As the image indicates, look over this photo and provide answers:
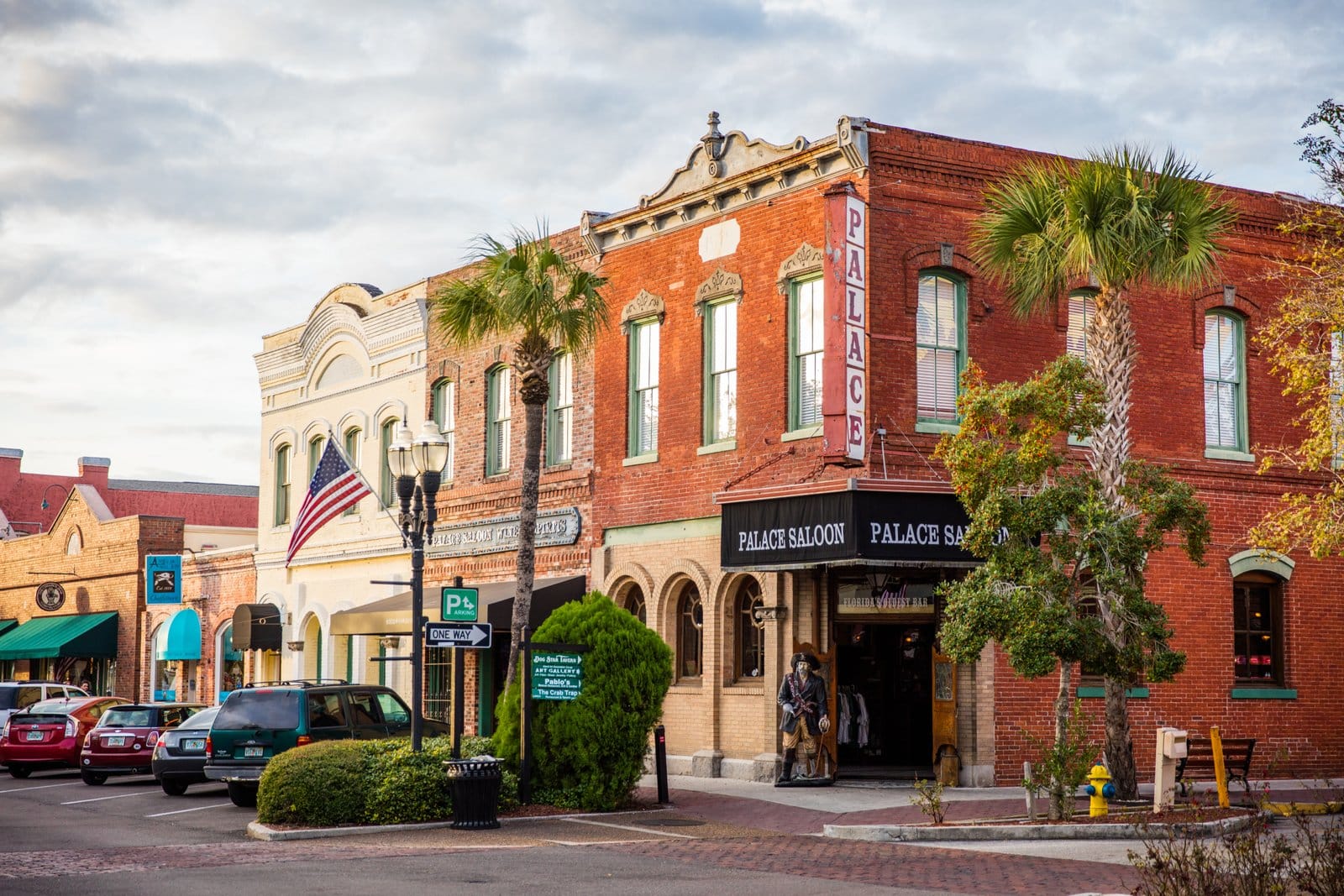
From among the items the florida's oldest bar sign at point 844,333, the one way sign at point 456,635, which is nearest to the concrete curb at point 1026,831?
the one way sign at point 456,635

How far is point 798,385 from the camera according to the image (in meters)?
23.1

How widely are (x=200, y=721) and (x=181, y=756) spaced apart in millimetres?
739

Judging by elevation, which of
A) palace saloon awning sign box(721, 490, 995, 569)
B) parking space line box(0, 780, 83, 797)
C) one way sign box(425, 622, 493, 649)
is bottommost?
parking space line box(0, 780, 83, 797)

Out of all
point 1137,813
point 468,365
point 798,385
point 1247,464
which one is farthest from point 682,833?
point 468,365

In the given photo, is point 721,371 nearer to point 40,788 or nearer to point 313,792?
point 313,792

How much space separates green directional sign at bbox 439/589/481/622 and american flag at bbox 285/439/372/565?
8.11 m

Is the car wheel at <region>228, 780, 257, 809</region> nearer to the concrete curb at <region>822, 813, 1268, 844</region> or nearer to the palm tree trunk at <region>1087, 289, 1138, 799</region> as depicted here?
the concrete curb at <region>822, 813, 1268, 844</region>

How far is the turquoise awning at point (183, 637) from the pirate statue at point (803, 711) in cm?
2332

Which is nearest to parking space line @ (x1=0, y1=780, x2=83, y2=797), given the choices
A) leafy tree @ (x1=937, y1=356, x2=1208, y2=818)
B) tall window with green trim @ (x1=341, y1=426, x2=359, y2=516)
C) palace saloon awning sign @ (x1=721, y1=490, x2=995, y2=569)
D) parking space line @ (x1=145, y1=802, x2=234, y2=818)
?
parking space line @ (x1=145, y1=802, x2=234, y2=818)

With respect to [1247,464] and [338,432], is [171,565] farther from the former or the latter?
[1247,464]

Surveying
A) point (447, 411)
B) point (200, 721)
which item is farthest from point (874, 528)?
point (447, 411)

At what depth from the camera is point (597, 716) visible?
19531mm

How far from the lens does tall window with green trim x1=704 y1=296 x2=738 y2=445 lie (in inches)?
962

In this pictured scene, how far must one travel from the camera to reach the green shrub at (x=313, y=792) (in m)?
17.9
